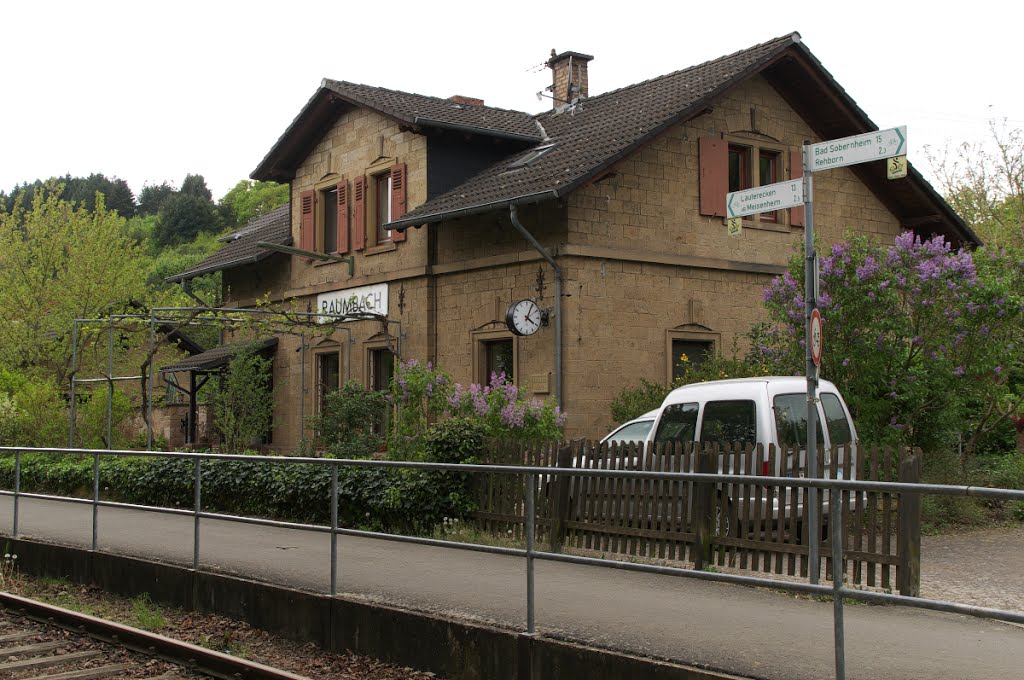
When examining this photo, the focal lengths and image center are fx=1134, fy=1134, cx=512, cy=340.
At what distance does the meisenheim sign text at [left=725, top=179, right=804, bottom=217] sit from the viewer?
8.65m

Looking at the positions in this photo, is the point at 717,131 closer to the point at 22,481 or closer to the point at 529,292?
the point at 529,292

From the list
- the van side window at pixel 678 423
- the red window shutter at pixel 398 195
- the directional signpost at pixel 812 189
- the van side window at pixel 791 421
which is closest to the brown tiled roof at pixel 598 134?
the red window shutter at pixel 398 195

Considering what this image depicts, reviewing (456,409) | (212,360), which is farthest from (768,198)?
(212,360)

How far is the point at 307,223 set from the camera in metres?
25.0

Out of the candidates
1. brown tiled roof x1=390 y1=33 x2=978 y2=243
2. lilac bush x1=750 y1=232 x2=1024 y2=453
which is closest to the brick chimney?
brown tiled roof x1=390 y1=33 x2=978 y2=243

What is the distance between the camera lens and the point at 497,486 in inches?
307

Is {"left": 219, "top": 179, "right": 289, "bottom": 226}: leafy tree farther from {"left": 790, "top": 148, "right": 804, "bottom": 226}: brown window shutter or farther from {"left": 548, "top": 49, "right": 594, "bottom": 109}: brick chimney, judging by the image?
{"left": 790, "top": 148, "right": 804, "bottom": 226}: brown window shutter

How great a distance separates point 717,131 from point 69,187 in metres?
99.7

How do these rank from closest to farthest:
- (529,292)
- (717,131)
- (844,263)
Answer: (844,263)
(529,292)
(717,131)

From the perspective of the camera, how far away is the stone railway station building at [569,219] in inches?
728

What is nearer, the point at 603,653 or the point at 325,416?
the point at 603,653

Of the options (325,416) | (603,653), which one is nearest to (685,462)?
(603,653)

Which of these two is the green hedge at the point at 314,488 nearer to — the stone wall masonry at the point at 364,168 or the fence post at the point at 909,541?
the fence post at the point at 909,541

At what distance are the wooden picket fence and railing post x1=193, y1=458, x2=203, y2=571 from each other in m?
3.14
